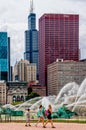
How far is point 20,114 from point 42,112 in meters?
16.9

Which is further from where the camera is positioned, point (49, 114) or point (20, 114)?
point (20, 114)

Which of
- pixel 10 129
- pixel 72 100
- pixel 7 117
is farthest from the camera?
pixel 72 100

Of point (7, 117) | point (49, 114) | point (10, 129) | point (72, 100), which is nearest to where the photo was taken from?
point (10, 129)

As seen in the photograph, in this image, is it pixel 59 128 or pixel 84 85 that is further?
pixel 84 85

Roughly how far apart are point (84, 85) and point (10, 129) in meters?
29.1

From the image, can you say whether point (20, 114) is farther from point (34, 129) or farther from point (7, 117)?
point (34, 129)

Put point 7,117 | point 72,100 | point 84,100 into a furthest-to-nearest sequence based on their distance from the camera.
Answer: point 72,100
point 84,100
point 7,117

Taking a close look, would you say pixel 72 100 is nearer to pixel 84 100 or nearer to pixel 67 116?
pixel 84 100

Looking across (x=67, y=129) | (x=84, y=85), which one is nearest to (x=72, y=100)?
(x=84, y=85)

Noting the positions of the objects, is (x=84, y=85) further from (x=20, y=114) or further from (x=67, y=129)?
(x=67, y=129)

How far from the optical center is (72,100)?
6806cm

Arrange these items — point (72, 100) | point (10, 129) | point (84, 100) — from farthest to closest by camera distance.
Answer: point (72, 100) < point (84, 100) < point (10, 129)

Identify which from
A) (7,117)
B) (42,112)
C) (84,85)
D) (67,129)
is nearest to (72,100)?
(84,85)

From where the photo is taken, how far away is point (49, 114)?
3703 centimetres
